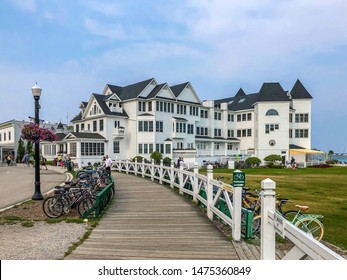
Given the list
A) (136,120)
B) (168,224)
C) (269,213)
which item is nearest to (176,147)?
(136,120)

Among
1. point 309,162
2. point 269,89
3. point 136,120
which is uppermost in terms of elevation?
point 269,89

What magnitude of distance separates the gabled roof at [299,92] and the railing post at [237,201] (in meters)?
49.3

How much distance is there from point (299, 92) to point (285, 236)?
52120mm

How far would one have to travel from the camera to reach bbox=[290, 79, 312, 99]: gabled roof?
49.6m

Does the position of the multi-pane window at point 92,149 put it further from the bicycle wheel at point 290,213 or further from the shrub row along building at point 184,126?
the bicycle wheel at point 290,213

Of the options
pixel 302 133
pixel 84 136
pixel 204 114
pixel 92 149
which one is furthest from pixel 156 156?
pixel 302 133

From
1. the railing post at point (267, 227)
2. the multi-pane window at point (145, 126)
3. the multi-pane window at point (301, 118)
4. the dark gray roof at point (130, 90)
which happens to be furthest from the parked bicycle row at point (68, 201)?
the multi-pane window at point (301, 118)

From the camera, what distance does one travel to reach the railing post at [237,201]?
5762mm

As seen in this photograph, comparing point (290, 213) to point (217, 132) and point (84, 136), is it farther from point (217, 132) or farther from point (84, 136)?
point (217, 132)

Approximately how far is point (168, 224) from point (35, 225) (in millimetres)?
3421
